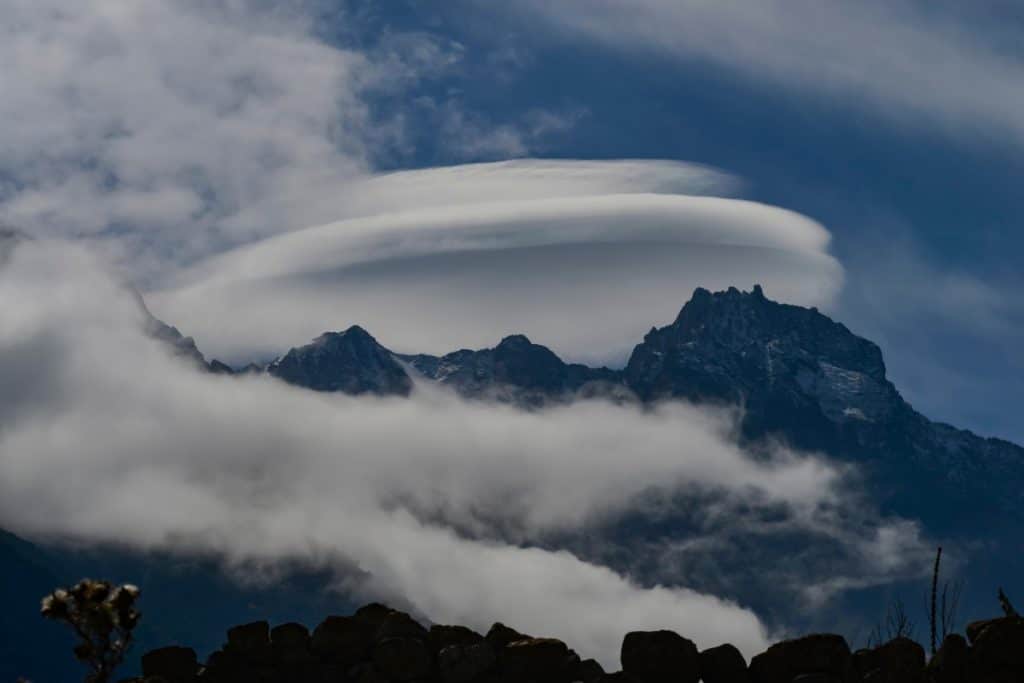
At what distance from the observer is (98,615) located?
1815 inches

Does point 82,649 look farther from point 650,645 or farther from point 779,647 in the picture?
point 779,647

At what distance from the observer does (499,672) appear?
61469 mm

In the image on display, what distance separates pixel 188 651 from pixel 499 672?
14653mm

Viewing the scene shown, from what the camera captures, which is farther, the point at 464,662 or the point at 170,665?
the point at 170,665

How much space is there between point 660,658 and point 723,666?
2.72 m

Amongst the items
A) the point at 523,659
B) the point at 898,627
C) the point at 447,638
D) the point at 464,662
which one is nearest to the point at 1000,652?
the point at 898,627

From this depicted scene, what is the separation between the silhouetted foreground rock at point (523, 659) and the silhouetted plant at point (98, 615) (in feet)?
38.0

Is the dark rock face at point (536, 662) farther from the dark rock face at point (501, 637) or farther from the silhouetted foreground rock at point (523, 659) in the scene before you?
the dark rock face at point (501, 637)

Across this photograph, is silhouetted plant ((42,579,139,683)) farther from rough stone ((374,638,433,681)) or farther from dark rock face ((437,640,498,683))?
dark rock face ((437,640,498,683))

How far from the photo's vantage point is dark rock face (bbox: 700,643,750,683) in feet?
199

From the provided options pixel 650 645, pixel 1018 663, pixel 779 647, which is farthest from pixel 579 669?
pixel 1018 663

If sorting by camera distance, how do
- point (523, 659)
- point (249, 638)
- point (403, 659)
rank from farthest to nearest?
point (249, 638) < point (403, 659) < point (523, 659)

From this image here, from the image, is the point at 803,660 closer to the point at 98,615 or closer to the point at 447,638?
the point at 447,638

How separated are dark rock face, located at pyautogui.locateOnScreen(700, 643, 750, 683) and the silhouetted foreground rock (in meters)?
0.04
